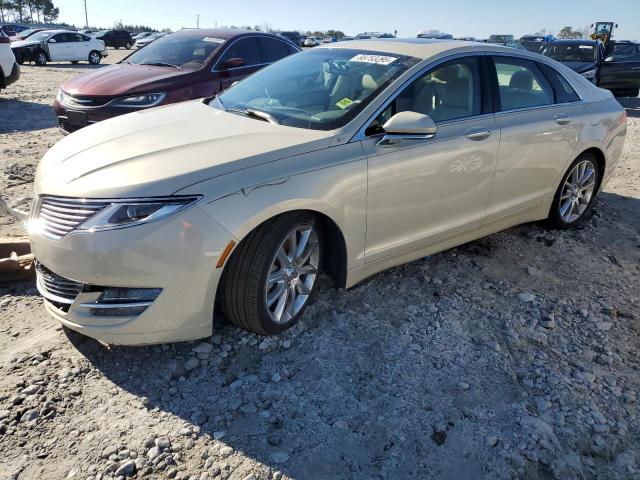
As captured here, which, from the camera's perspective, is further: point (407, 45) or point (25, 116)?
point (25, 116)

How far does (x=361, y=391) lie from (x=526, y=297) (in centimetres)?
160

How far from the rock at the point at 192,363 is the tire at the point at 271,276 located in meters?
0.28

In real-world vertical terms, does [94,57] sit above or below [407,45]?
below

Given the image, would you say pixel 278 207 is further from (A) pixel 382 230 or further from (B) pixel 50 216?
(B) pixel 50 216

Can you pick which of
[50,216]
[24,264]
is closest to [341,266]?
[50,216]

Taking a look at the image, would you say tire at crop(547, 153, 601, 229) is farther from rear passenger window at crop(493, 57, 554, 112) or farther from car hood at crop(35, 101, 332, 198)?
car hood at crop(35, 101, 332, 198)

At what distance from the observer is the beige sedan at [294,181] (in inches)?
98.3

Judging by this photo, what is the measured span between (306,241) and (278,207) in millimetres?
401

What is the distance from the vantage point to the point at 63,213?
2.57 m

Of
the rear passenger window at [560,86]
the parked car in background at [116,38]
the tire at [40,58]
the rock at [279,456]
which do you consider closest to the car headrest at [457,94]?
the rear passenger window at [560,86]

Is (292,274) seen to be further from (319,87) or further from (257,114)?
(319,87)

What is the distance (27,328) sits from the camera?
10.1ft

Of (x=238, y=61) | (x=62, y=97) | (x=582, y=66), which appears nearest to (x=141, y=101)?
(x=62, y=97)

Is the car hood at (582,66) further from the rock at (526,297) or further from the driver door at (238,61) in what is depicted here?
the rock at (526,297)
